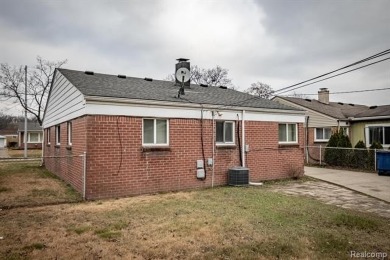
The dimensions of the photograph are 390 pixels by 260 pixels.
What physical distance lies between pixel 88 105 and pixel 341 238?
303 inches

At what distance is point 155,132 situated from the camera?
1048 cm

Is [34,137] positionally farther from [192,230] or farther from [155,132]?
[192,230]

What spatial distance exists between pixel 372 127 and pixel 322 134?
346 cm

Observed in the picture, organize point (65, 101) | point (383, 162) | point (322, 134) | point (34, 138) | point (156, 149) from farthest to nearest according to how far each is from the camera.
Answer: point (34, 138)
point (322, 134)
point (383, 162)
point (65, 101)
point (156, 149)

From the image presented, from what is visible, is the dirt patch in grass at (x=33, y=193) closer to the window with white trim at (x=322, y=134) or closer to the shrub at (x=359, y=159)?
the shrub at (x=359, y=159)

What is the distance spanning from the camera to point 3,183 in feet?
37.5

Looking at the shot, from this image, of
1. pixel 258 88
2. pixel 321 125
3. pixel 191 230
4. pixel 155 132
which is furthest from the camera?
pixel 258 88

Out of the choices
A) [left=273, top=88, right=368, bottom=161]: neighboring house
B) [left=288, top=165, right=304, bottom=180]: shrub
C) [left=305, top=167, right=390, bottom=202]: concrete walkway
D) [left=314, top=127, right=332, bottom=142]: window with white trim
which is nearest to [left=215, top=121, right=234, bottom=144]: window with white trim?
[left=288, top=165, right=304, bottom=180]: shrub

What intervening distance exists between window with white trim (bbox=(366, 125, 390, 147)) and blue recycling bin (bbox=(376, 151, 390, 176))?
5510 mm

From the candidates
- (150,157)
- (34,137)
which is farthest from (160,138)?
(34,137)

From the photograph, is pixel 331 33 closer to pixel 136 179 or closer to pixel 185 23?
pixel 185 23

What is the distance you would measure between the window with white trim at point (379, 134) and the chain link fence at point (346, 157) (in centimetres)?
338

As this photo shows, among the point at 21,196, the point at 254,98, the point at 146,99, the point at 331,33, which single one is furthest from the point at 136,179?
the point at 331,33

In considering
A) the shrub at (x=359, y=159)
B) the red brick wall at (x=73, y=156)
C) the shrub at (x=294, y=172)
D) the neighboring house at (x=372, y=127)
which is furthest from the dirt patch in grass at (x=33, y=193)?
the neighboring house at (x=372, y=127)
